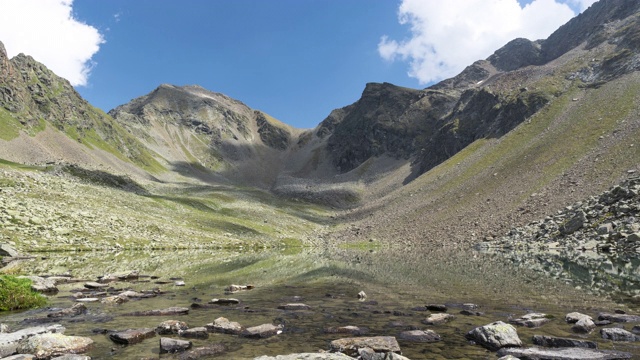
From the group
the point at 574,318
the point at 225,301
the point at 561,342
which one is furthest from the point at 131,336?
the point at 574,318

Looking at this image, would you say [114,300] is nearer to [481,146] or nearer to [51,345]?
[51,345]

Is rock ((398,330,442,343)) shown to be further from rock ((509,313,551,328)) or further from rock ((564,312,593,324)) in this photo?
rock ((564,312,593,324))

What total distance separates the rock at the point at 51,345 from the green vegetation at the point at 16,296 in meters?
8.85

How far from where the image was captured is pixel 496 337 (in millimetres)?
11984

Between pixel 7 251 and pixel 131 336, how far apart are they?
3728cm

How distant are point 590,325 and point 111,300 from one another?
70.0 ft

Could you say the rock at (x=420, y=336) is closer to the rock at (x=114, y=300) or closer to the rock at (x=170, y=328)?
the rock at (x=170, y=328)

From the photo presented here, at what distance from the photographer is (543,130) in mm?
110250

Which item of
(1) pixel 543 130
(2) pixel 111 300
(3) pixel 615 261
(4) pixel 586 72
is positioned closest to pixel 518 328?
(2) pixel 111 300

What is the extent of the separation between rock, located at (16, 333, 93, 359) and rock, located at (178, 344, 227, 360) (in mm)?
3231

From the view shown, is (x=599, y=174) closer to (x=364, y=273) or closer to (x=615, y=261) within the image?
(x=615, y=261)

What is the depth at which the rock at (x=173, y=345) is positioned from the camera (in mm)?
11422

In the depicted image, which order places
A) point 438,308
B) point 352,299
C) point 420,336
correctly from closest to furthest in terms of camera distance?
point 420,336 < point 438,308 < point 352,299

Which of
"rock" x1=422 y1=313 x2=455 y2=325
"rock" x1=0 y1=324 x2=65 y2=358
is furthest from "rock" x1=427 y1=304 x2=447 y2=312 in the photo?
"rock" x1=0 y1=324 x2=65 y2=358
